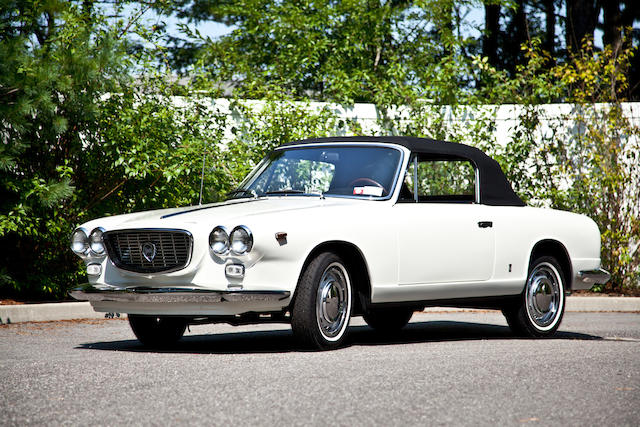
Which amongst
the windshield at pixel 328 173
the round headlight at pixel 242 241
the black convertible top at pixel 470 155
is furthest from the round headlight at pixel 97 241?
the black convertible top at pixel 470 155

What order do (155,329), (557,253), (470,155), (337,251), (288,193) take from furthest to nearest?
(557,253) < (470,155) < (288,193) < (155,329) < (337,251)

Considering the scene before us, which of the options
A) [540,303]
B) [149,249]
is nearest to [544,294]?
[540,303]

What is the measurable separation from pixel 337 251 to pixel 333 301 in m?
0.41

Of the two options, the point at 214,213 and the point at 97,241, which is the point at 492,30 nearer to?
the point at 214,213

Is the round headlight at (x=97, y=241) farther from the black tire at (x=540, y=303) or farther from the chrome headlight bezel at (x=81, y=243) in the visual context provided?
the black tire at (x=540, y=303)

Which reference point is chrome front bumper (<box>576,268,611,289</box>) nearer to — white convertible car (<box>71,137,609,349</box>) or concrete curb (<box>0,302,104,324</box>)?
white convertible car (<box>71,137,609,349</box>)

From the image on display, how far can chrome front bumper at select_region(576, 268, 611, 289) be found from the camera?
9477 millimetres

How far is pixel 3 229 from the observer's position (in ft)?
35.8

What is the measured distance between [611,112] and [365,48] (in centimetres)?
746

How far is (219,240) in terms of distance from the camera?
6879 millimetres

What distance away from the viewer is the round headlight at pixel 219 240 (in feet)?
22.5

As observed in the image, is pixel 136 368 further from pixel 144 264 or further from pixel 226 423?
pixel 226 423

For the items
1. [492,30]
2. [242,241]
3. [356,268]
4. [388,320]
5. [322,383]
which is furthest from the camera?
[492,30]

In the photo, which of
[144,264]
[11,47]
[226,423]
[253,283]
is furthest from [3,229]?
[226,423]
